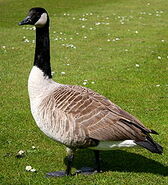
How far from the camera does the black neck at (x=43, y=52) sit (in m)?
6.89

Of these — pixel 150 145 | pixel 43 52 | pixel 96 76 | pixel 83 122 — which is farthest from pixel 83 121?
pixel 96 76

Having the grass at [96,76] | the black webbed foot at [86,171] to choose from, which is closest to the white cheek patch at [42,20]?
the grass at [96,76]

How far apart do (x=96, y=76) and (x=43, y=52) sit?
622 centimetres

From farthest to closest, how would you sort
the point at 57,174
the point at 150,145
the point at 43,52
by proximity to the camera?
the point at 43,52 < the point at 57,174 < the point at 150,145

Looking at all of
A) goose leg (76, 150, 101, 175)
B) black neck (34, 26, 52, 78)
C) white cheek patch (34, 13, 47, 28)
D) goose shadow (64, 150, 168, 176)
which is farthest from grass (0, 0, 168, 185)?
white cheek patch (34, 13, 47, 28)

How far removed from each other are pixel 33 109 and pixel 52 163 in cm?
138

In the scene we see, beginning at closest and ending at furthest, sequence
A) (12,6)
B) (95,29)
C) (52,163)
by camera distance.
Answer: (52,163)
(95,29)
(12,6)

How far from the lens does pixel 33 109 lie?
6.51 meters

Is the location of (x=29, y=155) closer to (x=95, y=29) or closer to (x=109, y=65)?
(x=109, y=65)

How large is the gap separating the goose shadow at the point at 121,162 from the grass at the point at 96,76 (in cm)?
2

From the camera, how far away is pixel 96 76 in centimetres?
1308

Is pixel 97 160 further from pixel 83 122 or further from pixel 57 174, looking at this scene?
pixel 83 122

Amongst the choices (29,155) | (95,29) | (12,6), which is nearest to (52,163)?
(29,155)

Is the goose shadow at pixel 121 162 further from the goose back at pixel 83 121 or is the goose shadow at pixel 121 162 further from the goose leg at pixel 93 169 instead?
the goose back at pixel 83 121
